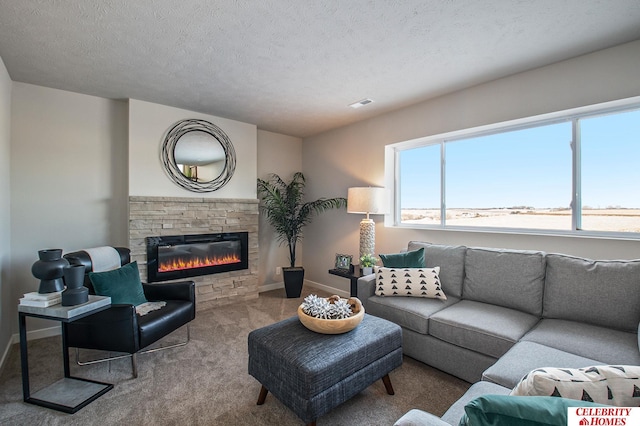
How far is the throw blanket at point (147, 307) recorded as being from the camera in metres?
2.52

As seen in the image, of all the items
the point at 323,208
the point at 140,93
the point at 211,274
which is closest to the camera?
the point at 140,93

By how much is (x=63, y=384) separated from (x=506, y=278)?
11.5 feet

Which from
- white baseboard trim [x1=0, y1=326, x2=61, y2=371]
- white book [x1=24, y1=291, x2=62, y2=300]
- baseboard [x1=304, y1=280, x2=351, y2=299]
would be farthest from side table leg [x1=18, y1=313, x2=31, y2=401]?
baseboard [x1=304, y1=280, x2=351, y2=299]

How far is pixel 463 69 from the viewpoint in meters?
2.64

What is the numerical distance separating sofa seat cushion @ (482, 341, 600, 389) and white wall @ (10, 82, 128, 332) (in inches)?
152

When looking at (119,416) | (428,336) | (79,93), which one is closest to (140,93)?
(79,93)

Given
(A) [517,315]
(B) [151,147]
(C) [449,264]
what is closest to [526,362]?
(A) [517,315]

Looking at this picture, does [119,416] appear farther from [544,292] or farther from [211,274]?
[544,292]

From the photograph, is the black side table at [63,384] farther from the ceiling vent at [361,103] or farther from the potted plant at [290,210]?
the ceiling vent at [361,103]

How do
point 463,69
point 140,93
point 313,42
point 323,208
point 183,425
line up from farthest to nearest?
point 323,208 → point 140,93 → point 463,69 → point 313,42 → point 183,425

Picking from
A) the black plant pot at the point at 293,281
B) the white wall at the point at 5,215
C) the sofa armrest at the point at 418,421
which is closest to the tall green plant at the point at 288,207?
the black plant pot at the point at 293,281

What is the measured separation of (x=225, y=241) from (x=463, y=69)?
3.42 m

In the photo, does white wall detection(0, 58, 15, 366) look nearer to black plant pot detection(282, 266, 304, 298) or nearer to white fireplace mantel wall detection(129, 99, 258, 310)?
white fireplace mantel wall detection(129, 99, 258, 310)

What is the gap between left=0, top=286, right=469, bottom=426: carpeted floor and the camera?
5.99ft
